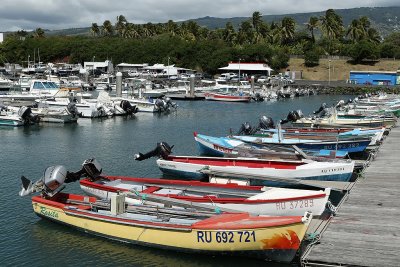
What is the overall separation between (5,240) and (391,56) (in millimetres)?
114048

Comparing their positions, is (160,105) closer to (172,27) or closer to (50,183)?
(50,183)

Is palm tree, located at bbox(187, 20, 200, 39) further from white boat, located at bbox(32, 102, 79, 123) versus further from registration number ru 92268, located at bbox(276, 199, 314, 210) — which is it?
registration number ru 92268, located at bbox(276, 199, 314, 210)

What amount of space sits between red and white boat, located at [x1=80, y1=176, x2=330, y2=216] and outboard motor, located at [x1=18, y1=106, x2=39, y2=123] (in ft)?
93.8

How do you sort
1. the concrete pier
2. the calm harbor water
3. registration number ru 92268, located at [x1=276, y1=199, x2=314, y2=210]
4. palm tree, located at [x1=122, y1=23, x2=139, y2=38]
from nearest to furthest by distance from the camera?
the concrete pier
the calm harbor water
registration number ru 92268, located at [x1=276, y1=199, x2=314, y2=210]
palm tree, located at [x1=122, y1=23, x2=139, y2=38]

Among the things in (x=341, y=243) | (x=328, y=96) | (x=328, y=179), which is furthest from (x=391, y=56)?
(x=341, y=243)

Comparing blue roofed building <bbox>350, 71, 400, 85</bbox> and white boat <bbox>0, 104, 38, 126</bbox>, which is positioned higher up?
blue roofed building <bbox>350, 71, 400, 85</bbox>

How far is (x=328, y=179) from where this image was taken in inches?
969

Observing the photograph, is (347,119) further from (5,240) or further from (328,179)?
(5,240)

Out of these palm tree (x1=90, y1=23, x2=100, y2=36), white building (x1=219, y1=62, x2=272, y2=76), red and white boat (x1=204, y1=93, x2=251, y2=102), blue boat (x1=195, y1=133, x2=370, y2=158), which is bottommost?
blue boat (x1=195, y1=133, x2=370, y2=158)

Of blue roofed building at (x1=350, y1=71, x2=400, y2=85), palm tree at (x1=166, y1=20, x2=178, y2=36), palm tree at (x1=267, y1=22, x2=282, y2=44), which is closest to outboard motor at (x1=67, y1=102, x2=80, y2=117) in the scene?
blue roofed building at (x1=350, y1=71, x2=400, y2=85)

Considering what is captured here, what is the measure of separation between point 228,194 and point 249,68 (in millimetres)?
100112

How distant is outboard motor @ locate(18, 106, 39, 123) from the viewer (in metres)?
48.7

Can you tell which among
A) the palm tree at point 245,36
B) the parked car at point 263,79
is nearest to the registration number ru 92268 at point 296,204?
the parked car at point 263,79

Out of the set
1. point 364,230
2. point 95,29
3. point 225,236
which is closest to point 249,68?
point 95,29
